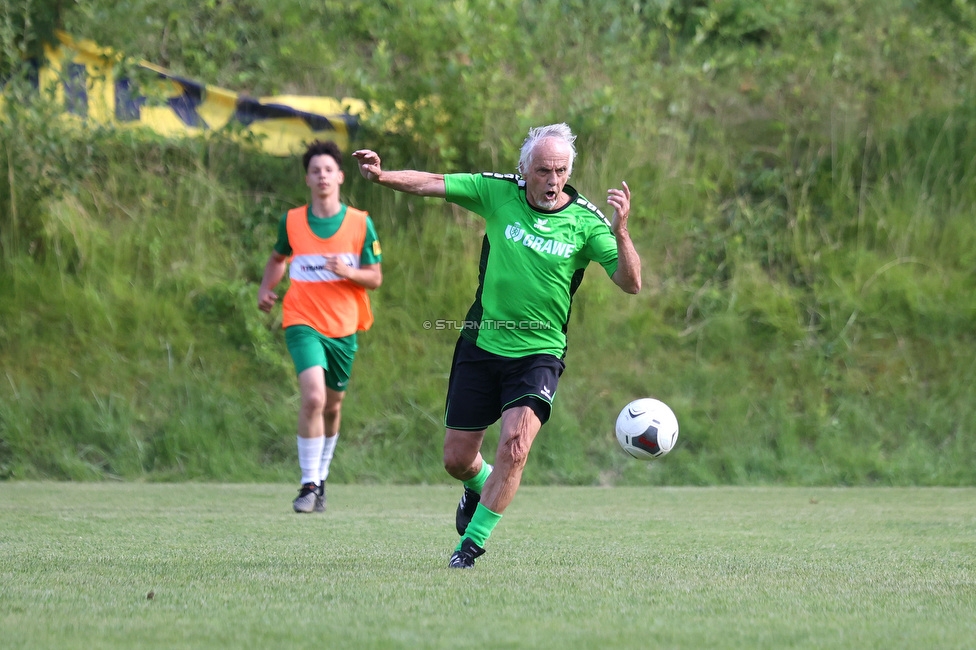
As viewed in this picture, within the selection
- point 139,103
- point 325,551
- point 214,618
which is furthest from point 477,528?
point 139,103

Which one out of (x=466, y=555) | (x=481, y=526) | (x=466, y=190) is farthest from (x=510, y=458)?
(x=466, y=190)

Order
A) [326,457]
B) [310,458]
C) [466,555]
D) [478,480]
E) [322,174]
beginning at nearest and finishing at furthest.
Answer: [466,555] → [478,480] → [310,458] → [322,174] → [326,457]

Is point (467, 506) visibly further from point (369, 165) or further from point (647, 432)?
point (369, 165)

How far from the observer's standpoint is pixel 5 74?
573 inches

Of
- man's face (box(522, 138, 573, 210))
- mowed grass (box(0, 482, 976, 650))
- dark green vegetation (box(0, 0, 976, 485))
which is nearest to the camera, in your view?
mowed grass (box(0, 482, 976, 650))

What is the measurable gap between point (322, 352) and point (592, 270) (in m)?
5.63

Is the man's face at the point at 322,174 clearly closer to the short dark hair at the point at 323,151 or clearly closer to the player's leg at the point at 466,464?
the short dark hair at the point at 323,151

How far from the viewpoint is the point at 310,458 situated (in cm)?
868

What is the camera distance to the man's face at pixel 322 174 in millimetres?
9000

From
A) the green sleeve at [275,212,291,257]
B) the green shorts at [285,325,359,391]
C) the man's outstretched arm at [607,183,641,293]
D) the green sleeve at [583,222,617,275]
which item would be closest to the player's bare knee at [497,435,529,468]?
the man's outstretched arm at [607,183,641,293]

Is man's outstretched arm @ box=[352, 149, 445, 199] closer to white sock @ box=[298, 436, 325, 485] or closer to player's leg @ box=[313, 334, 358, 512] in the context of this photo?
player's leg @ box=[313, 334, 358, 512]

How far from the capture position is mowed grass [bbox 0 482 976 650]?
12.4 ft

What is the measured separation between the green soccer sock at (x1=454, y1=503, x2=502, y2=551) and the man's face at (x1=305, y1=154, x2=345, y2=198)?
4143 mm

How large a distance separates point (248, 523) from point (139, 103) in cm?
890
